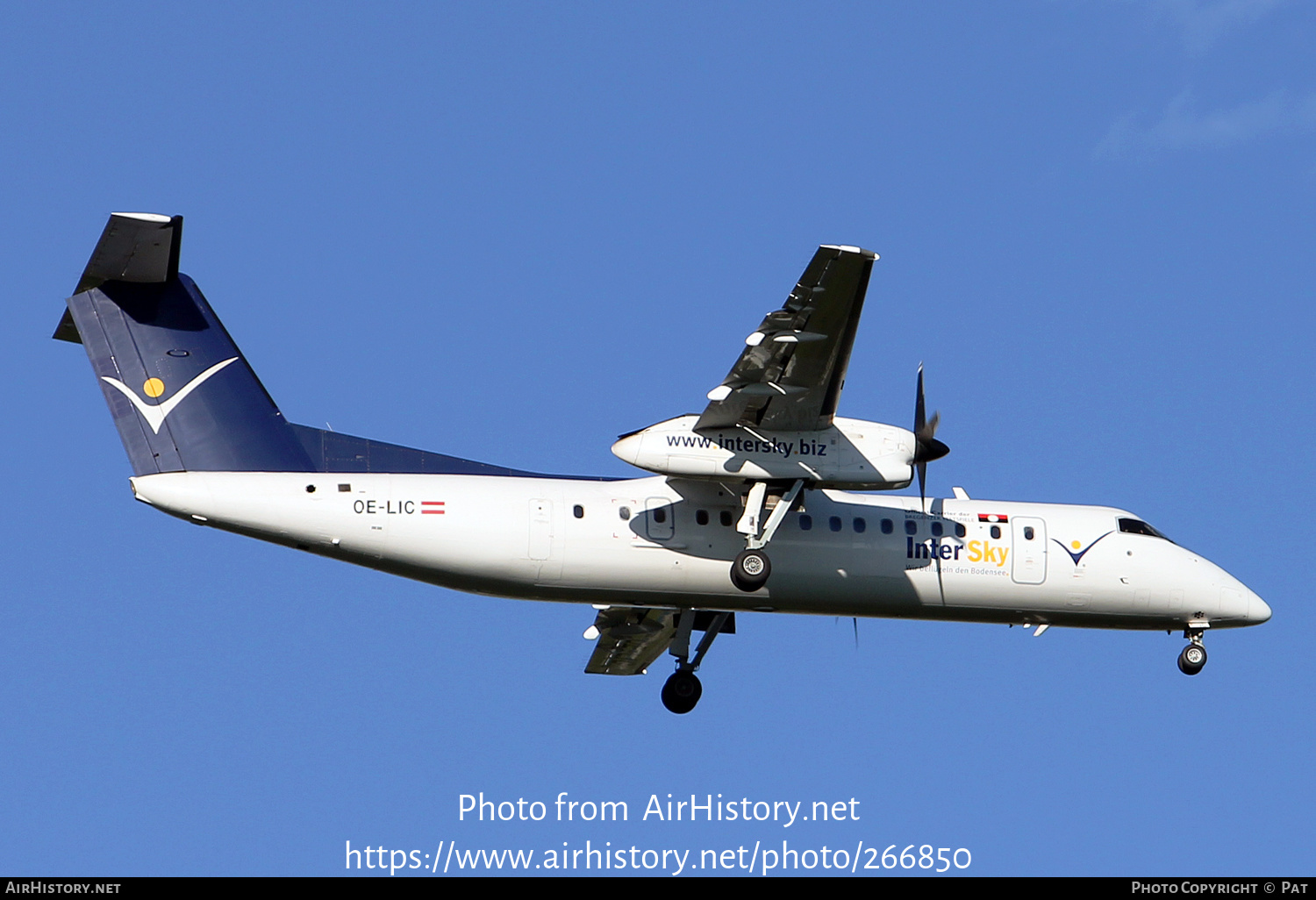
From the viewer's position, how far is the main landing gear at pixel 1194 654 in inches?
950

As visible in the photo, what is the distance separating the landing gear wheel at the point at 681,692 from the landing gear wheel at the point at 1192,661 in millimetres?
7205

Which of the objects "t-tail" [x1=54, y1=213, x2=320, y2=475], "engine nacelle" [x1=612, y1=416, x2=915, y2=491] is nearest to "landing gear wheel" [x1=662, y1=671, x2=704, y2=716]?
"engine nacelle" [x1=612, y1=416, x2=915, y2=491]

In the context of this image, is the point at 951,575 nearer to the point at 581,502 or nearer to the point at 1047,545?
the point at 1047,545

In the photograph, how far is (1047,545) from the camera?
2366cm

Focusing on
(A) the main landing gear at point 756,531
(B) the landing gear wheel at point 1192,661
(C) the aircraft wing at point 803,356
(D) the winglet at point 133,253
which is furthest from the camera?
(B) the landing gear wheel at point 1192,661

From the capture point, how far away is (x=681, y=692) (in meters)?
24.6

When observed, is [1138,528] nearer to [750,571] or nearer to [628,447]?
[750,571]

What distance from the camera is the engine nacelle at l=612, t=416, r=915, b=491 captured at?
2130 cm

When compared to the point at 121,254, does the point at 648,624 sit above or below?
below

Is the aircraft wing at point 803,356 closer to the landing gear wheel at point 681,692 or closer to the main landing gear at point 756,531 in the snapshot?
the main landing gear at point 756,531

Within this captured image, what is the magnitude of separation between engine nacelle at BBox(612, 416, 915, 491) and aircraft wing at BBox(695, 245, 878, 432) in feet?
0.58

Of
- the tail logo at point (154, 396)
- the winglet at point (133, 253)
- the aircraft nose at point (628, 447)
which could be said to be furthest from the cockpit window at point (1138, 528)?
the winglet at point (133, 253)
